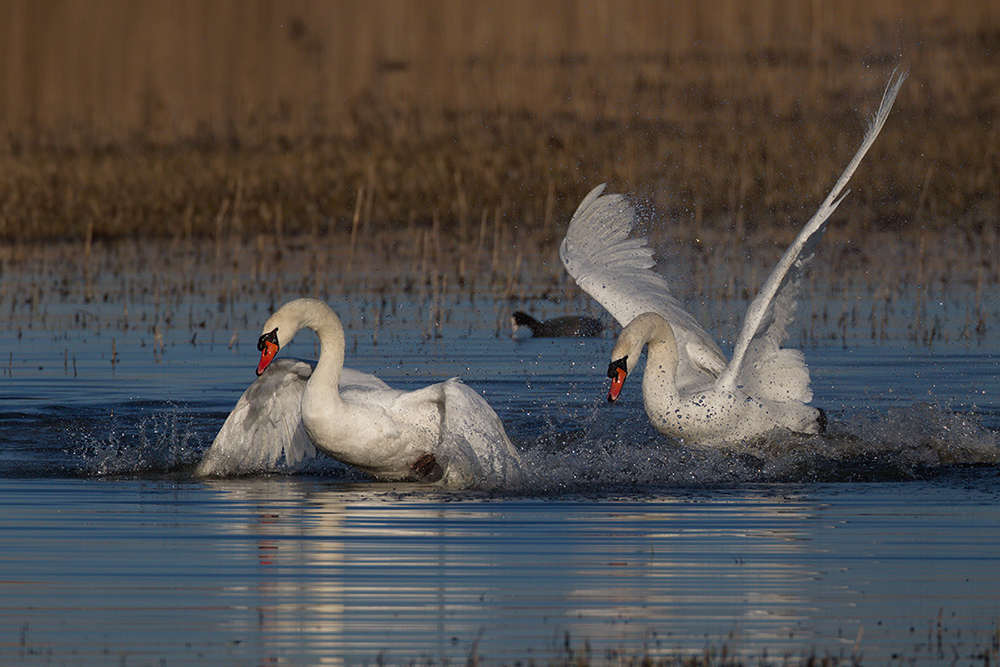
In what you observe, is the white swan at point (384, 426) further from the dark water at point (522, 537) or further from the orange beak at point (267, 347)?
the dark water at point (522, 537)

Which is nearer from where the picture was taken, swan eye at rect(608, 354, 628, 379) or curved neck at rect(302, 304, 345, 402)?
curved neck at rect(302, 304, 345, 402)

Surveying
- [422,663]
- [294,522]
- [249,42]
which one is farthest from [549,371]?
[249,42]

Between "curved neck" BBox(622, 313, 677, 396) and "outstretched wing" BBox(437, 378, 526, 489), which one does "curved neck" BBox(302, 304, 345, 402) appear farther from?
"curved neck" BBox(622, 313, 677, 396)

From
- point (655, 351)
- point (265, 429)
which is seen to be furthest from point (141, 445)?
point (655, 351)

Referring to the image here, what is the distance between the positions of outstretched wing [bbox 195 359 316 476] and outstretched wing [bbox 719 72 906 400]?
7.28ft

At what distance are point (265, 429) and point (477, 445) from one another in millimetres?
1487

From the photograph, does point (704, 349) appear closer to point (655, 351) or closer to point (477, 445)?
point (655, 351)

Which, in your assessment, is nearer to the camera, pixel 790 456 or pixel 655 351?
pixel 790 456

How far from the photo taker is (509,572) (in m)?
6.63

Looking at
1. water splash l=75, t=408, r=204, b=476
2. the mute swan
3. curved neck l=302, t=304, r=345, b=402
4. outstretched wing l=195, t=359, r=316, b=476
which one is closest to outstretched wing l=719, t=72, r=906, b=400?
curved neck l=302, t=304, r=345, b=402

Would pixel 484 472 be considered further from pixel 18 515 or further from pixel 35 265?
pixel 35 265

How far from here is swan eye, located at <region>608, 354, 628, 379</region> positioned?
30.6ft

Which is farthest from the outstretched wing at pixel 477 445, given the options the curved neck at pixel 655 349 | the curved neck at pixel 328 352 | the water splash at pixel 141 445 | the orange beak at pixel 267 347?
the water splash at pixel 141 445

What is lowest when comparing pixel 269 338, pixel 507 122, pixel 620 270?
pixel 269 338
